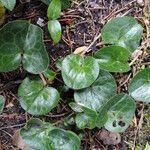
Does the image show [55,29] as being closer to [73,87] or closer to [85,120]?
[73,87]

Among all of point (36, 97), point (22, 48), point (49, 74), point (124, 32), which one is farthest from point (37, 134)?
point (124, 32)

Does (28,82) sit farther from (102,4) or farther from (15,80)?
(102,4)

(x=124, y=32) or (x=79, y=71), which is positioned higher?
(x=124, y=32)

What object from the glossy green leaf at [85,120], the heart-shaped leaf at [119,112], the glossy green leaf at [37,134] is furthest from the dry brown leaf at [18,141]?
the heart-shaped leaf at [119,112]

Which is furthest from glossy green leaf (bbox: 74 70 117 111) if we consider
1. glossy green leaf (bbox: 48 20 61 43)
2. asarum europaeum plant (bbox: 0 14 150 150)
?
glossy green leaf (bbox: 48 20 61 43)

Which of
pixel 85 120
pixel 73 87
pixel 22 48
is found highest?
pixel 22 48

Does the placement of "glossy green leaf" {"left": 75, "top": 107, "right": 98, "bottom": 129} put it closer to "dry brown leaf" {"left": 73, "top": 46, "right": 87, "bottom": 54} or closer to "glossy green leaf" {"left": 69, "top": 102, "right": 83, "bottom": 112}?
"glossy green leaf" {"left": 69, "top": 102, "right": 83, "bottom": 112}

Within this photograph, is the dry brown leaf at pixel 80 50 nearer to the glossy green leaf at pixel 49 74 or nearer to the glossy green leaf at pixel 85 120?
the glossy green leaf at pixel 49 74
